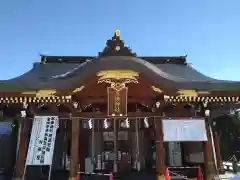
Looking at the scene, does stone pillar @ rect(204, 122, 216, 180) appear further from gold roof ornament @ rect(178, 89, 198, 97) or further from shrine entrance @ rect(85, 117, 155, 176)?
shrine entrance @ rect(85, 117, 155, 176)

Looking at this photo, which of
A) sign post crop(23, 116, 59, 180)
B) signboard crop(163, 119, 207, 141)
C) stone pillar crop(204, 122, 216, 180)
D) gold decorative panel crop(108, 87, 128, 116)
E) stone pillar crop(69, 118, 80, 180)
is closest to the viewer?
stone pillar crop(69, 118, 80, 180)

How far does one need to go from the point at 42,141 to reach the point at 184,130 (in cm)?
543

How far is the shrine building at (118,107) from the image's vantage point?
953cm

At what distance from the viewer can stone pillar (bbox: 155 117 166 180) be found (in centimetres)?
954

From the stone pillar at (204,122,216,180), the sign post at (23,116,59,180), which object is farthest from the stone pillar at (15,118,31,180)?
the stone pillar at (204,122,216,180)

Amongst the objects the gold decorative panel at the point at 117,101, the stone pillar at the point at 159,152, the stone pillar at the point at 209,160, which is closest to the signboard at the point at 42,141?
the gold decorative panel at the point at 117,101

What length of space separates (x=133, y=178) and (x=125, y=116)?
2.56 meters

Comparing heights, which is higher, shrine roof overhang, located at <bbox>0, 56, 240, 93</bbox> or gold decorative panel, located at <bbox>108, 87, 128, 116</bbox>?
shrine roof overhang, located at <bbox>0, 56, 240, 93</bbox>

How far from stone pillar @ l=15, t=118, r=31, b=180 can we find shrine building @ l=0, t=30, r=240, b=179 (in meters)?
0.03

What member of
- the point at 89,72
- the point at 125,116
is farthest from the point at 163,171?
the point at 89,72

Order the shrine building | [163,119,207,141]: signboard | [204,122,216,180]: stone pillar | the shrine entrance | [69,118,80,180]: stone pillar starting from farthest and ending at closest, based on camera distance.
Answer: the shrine entrance → [163,119,207,141]: signboard → [204,122,216,180]: stone pillar → the shrine building → [69,118,80,180]: stone pillar

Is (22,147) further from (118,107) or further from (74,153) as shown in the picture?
(118,107)

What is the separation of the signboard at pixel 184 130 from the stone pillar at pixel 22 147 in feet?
17.4

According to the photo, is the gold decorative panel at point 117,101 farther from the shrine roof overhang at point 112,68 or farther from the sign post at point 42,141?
the sign post at point 42,141
